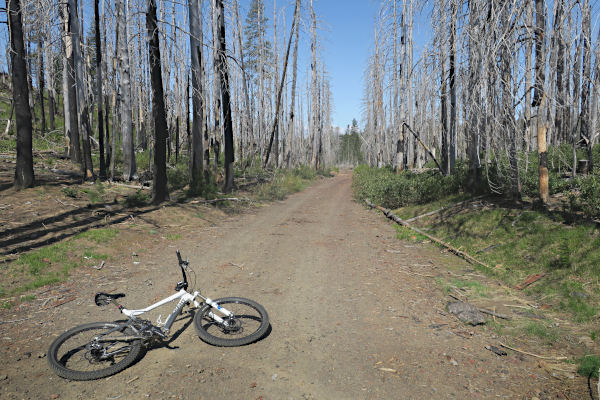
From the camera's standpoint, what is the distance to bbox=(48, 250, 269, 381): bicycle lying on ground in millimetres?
3410

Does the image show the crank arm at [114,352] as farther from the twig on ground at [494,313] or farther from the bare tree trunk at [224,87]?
the bare tree trunk at [224,87]

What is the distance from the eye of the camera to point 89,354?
3.48 m

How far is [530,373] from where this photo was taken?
3.62 m

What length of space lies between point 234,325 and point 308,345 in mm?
970

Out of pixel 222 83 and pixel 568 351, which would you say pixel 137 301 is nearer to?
pixel 568 351

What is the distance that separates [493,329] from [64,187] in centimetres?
1256

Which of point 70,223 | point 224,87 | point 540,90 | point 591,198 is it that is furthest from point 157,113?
point 591,198

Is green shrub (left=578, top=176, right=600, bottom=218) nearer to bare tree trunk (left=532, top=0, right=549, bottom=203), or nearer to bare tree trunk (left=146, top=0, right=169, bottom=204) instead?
bare tree trunk (left=532, top=0, right=549, bottom=203)

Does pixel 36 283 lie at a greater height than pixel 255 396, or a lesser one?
greater

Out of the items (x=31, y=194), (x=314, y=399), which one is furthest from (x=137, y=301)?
(x=31, y=194)

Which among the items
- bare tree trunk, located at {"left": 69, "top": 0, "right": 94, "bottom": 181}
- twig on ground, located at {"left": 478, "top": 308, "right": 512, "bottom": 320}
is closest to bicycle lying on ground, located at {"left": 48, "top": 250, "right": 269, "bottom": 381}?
twig on ground, located at {"left": 478, "top": 308, "right": 512, "bottom": 320}

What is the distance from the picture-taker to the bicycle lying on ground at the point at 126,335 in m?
3.41

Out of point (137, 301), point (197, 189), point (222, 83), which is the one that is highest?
point (222, 83)

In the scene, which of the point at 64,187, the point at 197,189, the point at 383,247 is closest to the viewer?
the point at 383,247
